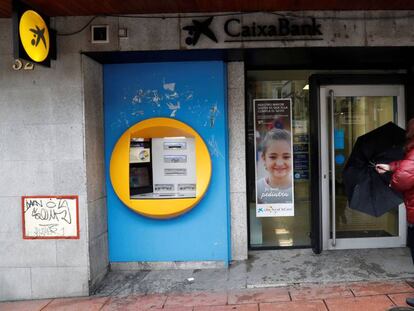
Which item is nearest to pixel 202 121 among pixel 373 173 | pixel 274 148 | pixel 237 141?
pixel 237 141

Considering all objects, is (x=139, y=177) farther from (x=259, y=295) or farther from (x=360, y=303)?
(x=360, y=303)

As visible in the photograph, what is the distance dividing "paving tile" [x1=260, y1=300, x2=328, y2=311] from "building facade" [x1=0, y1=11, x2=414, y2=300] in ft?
3.49

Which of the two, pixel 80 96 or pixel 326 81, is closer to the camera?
pixel 80 96

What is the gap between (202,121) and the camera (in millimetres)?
4711

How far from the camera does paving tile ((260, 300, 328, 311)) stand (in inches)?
148

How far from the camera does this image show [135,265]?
4.85 metres

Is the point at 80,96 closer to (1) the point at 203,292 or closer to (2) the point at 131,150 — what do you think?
Answer: (2) the point at 131,150

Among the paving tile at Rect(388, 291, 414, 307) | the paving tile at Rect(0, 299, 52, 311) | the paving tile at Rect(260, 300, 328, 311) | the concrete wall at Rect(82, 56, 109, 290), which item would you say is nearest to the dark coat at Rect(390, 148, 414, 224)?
the paving tile at Rect(388, 291, 414, 307)

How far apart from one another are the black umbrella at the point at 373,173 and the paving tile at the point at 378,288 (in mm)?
851

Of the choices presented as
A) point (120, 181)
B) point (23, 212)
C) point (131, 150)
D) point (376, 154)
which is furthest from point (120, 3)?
point (376, 154)

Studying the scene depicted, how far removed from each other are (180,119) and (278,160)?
149 centimetres

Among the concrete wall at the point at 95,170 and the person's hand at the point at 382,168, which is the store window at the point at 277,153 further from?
the concrete wall at the point at 95,170

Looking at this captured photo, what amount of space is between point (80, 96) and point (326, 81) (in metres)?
3.12

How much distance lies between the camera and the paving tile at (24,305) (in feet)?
13.4
